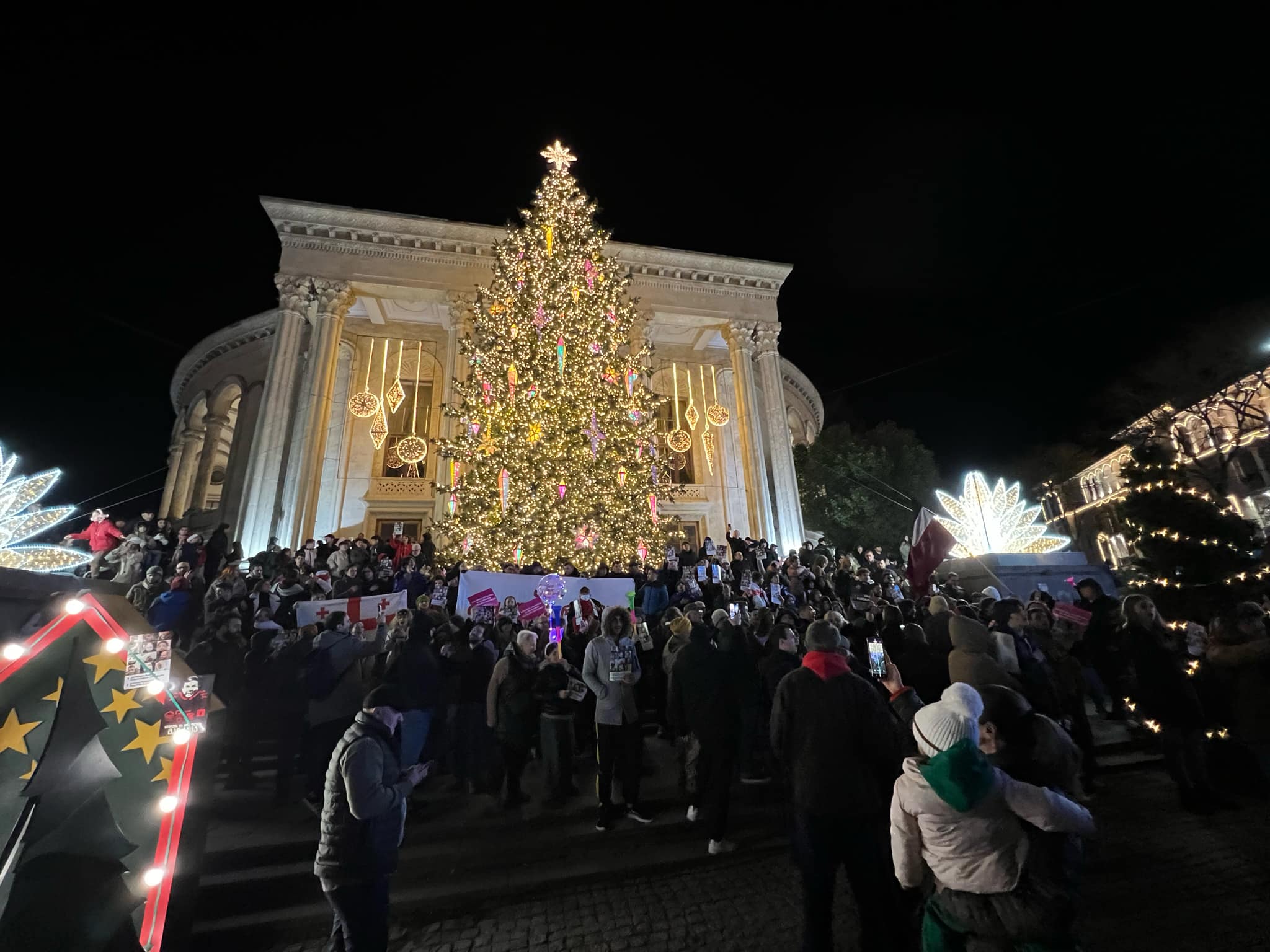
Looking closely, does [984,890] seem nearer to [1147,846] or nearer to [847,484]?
[1147,846]

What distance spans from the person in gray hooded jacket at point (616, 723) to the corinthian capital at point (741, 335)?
1949 centimetres

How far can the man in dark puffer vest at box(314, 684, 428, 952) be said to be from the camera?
2.84m

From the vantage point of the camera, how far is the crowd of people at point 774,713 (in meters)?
2.00

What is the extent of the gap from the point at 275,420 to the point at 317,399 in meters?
1.37

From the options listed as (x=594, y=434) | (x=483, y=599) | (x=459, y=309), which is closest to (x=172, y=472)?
(x=459, y=309)

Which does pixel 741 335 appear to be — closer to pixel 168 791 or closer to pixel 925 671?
pixel 925 671

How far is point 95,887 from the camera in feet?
8.39

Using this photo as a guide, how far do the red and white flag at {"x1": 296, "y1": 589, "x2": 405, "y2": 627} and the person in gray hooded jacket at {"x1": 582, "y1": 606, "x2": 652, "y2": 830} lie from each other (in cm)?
452

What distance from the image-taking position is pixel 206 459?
2706 centimetres

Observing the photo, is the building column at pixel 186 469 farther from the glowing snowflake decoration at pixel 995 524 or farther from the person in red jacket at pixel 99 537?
the glowing snowflake decoration at pixel 995 524

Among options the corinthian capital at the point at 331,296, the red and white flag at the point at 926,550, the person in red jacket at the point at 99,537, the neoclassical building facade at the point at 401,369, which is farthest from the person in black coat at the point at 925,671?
the corinthian capital at the point at 331,296

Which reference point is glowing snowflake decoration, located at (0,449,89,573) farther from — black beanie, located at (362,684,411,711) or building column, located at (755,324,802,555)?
building column, located at (755,324,802,555)

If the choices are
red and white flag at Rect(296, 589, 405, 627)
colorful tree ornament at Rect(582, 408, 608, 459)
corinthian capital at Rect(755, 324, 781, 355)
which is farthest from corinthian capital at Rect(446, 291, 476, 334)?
red and white flag at Rect(296, 589, 405, 627)

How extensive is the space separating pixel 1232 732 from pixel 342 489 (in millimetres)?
23364
